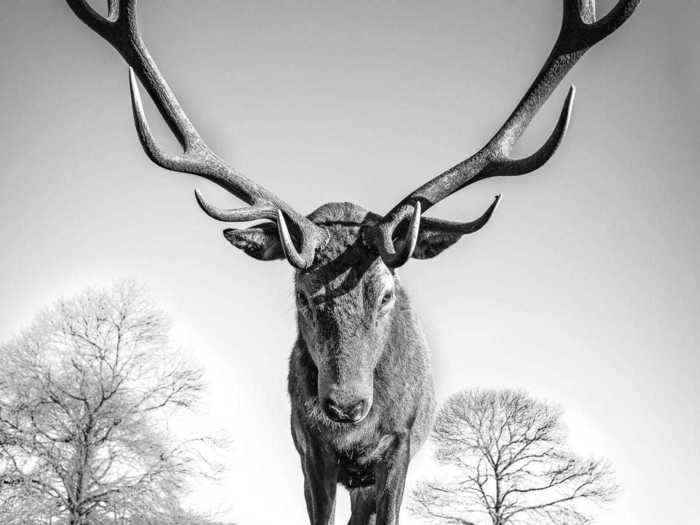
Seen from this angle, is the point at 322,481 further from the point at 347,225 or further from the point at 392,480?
the point at 347,225

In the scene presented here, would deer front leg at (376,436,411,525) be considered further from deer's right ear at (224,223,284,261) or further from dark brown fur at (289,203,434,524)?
deer's right ear at (224,223,284,261)

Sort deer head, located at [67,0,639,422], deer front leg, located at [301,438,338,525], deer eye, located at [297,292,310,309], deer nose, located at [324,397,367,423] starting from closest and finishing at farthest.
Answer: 1. deer nose, located at [324,397,367,423]
2. deer head, located at [67,0,639,422]
3. deer eye, located at [297,292,310,309]
4. deer front leg, located at [301,438,338,525]

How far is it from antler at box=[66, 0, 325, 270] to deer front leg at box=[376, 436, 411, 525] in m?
1.73

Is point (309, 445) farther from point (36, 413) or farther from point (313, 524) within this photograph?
point (36, 413)

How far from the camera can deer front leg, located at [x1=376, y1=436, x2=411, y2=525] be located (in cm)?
528

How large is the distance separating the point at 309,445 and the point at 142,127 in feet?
10.2

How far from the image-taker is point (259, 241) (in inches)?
223

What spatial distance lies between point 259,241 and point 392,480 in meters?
2.30

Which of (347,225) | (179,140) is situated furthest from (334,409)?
(179,140)

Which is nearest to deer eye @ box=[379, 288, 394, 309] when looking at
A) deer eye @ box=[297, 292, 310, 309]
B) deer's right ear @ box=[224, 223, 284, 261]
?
deer eye @ box=[297, 292, 310, 309]

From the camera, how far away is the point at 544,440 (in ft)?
102

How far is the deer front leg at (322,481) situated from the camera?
5469 mm

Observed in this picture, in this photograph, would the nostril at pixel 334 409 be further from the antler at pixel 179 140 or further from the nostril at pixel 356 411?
the antler at pixel 179 140

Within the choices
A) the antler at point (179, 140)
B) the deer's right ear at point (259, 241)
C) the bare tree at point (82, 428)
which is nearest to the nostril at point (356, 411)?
the antler at point (179, 140)
